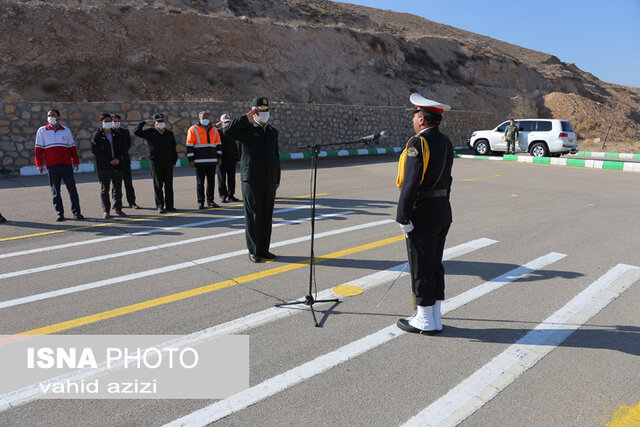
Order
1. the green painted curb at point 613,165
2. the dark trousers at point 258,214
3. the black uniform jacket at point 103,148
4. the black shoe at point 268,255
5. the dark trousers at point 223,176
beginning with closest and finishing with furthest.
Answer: the dark trousers at point 258,214 < the black shoe at point 268,255 < the black uniform jacket at point 103,148 < the dark trousers at point 223,176 < the green painted curb at point 613,165

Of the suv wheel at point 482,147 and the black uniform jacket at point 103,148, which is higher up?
the suv wheel at point 482,147

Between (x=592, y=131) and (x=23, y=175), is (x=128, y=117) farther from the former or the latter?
(x=592, y=131)

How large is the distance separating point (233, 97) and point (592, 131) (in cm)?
3176

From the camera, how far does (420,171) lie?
3.74 m

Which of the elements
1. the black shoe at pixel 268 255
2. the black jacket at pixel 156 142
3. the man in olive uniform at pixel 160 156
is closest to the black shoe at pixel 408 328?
the black shoe at pixel 268 255

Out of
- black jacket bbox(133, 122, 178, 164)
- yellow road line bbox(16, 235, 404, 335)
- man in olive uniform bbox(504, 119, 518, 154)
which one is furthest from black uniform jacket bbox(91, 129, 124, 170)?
man in olive uniform bbox(504, 119, 518, 154)

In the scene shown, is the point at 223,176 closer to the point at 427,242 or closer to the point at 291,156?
→ the point at 427,242

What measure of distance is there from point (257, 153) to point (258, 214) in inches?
31.5

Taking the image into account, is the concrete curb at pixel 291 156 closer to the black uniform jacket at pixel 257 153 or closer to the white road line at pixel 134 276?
the white road line at pixel 134 276

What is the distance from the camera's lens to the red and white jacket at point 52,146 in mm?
8273

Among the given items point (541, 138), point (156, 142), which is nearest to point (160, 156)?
point (156, 142)

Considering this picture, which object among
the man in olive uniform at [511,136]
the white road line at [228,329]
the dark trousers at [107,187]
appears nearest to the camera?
the white road line at [228,329]

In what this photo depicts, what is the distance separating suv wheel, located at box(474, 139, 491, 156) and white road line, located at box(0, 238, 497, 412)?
59.2ft

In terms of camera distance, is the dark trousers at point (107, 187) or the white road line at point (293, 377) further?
the dark trousers at point (107, 187)
